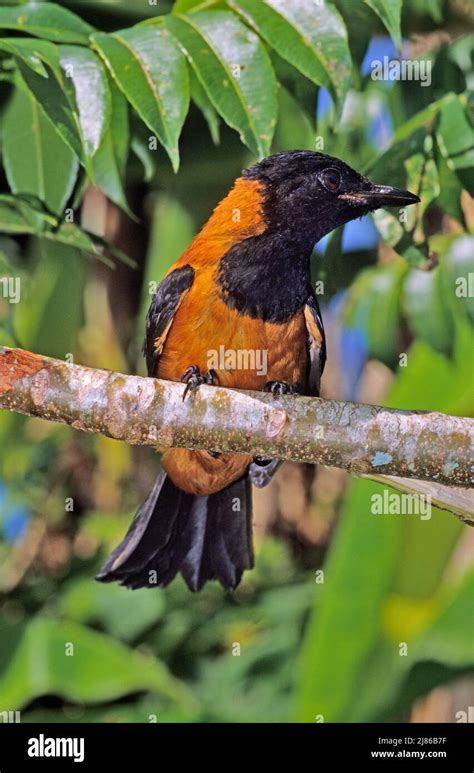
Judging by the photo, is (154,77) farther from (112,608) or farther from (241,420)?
(112,608)

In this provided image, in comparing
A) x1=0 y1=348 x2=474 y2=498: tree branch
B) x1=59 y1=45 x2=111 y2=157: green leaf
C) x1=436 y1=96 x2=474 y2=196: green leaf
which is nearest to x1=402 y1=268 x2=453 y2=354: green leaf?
x1=436 y1=96 x2=474 y2=196: green leaf

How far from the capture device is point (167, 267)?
9.80ft

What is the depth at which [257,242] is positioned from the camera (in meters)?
2.19

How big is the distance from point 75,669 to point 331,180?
170cm

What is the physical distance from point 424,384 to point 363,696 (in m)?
0.99

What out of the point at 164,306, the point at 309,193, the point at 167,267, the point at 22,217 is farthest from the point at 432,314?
the point at 22,217

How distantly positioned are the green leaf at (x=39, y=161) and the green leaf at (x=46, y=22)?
0.20 meters

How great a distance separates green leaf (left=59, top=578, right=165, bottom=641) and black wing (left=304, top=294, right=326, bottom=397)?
4.01 ft

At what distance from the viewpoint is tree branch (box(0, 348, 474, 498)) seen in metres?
Result: 1.64

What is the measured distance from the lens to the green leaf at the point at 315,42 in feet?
6.61

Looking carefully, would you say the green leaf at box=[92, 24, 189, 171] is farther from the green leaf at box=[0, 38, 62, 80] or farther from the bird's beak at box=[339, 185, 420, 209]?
the bird's beak at box=[339, 185, 420, 209]

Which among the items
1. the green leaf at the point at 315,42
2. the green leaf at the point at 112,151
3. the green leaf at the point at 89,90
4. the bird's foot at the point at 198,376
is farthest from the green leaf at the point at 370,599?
the green leaf at the point at 89,90
